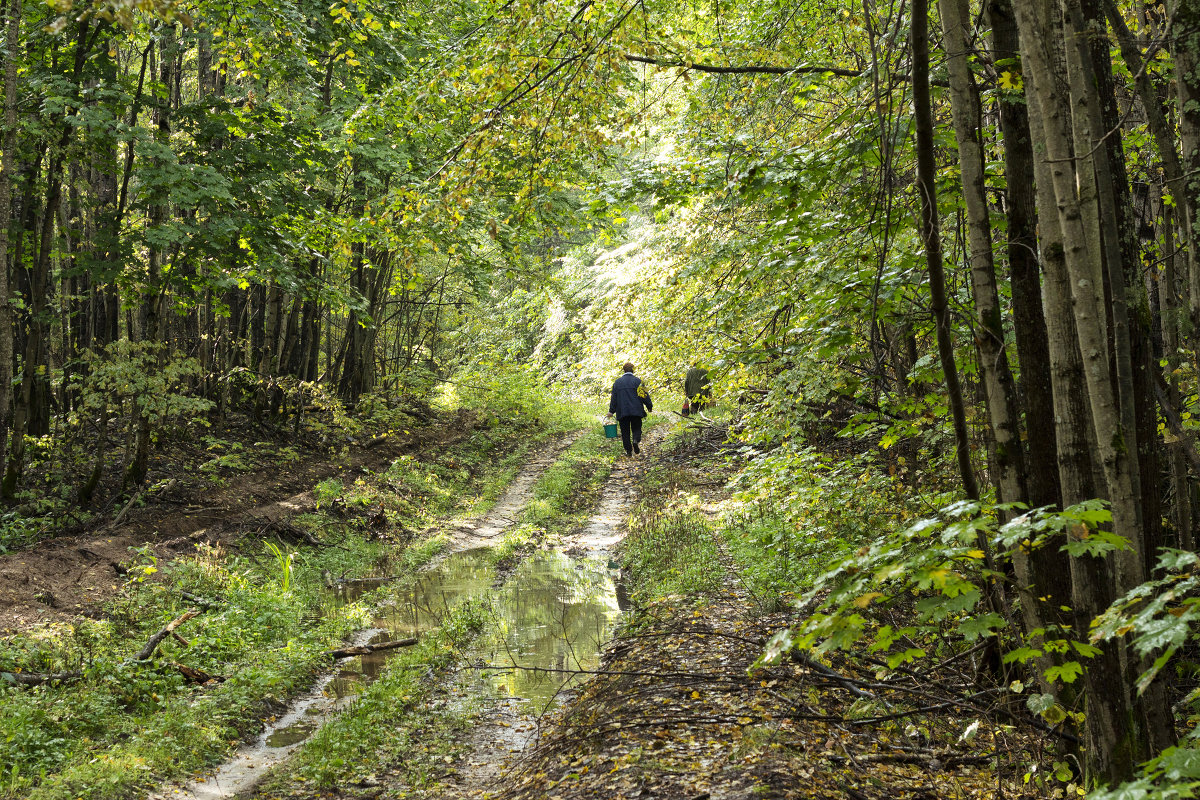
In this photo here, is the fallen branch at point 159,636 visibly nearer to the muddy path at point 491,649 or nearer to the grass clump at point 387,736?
the muddy path at point 491,649

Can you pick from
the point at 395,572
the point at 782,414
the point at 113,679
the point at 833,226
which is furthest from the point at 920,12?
the point at 395,572

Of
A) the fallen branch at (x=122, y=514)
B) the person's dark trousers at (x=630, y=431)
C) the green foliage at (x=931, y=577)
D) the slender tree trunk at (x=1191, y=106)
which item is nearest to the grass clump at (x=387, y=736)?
the green foliage at (x=931, y=577)

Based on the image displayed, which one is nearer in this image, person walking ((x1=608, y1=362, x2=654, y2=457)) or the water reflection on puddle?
the water reflection on puddle

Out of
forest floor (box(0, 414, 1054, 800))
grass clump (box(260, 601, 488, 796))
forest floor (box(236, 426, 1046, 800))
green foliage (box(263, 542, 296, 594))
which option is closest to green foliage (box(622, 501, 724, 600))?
forest floor (box(0, 414, 1054, 800))

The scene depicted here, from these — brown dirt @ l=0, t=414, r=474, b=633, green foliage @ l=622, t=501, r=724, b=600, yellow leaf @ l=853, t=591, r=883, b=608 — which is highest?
yellow leaf @ l=853, t=591, r=883, b=608

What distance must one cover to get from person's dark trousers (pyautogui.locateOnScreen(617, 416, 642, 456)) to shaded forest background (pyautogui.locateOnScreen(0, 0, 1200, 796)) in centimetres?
251

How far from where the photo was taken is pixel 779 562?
804 centimetres

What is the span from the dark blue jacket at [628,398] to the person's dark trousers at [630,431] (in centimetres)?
16

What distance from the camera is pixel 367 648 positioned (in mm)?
7766

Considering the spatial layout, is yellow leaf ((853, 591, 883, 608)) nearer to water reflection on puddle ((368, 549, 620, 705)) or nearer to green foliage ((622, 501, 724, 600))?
water reflection on puddle ((368, 549, 620, 705))

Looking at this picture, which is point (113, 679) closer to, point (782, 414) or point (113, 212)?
point (782, 414)

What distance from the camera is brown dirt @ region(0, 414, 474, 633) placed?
7477 mm

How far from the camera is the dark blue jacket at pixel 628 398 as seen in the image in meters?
16.9

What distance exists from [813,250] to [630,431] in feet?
39.7
